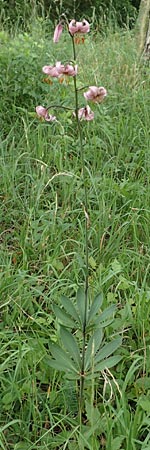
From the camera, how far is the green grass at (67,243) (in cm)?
170

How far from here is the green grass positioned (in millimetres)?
1698

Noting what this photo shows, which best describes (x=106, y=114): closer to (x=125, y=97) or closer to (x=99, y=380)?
(x=125, y=97)

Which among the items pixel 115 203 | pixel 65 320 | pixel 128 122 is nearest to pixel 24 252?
pixel 115 203

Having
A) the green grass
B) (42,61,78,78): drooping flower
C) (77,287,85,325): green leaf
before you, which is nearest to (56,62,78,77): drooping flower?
(42,61,78,78): drooping flower

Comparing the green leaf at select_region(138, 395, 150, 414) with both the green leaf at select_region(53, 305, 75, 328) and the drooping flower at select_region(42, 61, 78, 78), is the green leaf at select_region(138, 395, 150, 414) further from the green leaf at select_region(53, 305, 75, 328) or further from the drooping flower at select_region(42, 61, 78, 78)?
the drooping flower at select_region(42, 61, 78, 78)

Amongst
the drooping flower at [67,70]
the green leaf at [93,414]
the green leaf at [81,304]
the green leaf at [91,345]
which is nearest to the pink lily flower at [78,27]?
the drooping flower at [67,70]

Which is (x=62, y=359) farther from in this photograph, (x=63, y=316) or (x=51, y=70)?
(x=51, y=70)

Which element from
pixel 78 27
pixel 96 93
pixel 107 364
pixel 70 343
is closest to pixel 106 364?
pixel 107 364

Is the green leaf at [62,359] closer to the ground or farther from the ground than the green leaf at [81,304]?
closer to the ground

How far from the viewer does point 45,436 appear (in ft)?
5.42

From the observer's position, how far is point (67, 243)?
246cm

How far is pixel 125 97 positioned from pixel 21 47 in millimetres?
684

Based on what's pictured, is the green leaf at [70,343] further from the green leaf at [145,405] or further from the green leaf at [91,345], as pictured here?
the green leaf at [145,405]

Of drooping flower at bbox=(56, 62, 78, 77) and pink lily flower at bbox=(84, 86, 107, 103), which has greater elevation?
drooping flower at bbox=(56, 62, 78, 77)
